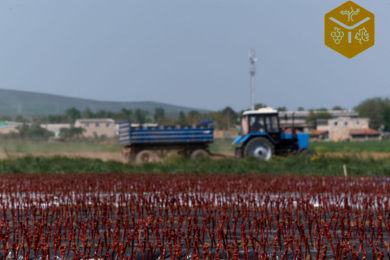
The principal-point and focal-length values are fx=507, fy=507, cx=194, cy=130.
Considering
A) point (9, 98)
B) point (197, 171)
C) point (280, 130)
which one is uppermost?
point (9, 98)

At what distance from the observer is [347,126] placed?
73.9 m

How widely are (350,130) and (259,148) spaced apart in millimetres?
57697

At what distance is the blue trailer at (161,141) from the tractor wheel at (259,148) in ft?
8.49

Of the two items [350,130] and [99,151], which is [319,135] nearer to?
[350,130]

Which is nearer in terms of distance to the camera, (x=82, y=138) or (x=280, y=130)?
(x=280, y=130)

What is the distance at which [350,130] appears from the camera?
240 feet

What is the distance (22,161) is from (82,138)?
2823 centimetres

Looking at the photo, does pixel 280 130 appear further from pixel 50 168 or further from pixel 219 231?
pixel 219 231

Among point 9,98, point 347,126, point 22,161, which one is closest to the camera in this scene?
point 22,161

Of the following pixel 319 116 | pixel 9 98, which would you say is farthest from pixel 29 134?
pixel 9 98

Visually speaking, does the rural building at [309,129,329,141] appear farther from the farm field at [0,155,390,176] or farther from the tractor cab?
the farm field at [0,155,390,176]

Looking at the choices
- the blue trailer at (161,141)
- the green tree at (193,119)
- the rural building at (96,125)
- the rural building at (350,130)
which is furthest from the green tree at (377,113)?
the blue trailer at (161,141)

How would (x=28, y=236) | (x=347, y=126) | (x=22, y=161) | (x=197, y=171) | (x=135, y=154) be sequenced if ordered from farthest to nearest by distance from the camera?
(x=347, y=126) → (x=135, y=154) → (x=22, y=161) → (x=197, y=171) → (x=28, y=236)

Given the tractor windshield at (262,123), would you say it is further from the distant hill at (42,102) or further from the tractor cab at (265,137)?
the distant hill at (42,102)
